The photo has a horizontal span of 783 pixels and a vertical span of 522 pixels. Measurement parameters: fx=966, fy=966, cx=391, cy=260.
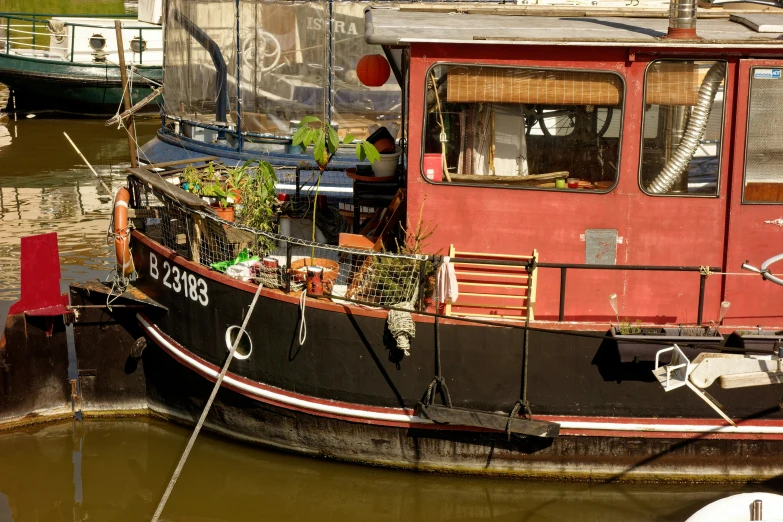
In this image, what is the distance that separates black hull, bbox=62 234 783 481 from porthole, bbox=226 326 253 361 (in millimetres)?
71

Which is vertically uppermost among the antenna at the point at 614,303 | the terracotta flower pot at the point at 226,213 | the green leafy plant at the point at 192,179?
the green leafy plant at the point at 192,179

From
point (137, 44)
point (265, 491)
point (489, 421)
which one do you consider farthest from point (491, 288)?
point (137, 44)

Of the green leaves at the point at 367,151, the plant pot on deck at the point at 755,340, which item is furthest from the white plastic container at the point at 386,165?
the plant pot on deck at the point at 755,340

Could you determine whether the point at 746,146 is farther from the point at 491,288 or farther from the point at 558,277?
the point at 491,288

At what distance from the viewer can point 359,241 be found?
800 centimetres

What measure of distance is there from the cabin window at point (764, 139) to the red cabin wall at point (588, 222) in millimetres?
157

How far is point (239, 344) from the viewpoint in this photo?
7891 mm

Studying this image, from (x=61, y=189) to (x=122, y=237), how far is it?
9634mm

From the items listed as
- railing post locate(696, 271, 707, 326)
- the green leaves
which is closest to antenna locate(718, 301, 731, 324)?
railing post locate(696, 271, 707, 326)

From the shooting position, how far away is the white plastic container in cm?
868

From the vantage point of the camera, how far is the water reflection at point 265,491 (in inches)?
300

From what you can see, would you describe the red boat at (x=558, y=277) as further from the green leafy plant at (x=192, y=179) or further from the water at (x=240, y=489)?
the green leafy plant at (x=192, y=179)

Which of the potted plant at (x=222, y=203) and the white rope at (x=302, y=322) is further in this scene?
the potted plant at (x=222, y=203)

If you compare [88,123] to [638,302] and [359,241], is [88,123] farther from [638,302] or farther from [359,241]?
[638,302]
